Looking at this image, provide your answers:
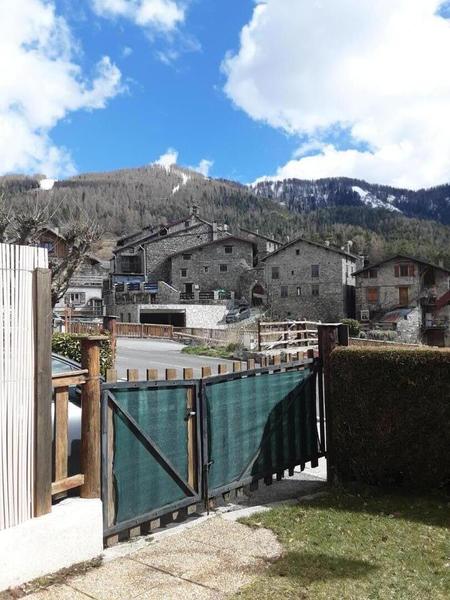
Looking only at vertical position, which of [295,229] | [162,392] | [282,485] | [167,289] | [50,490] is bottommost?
[282,485]

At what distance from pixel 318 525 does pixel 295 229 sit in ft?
394

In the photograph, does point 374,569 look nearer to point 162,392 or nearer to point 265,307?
point 162,392

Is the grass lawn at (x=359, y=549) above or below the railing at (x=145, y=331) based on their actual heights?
below

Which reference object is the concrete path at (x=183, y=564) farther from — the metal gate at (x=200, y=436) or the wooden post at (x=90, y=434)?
the wooden post at (x=90, y=434)

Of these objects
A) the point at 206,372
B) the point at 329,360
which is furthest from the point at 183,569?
the point at 329,360

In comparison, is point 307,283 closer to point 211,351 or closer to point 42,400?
point 211,351

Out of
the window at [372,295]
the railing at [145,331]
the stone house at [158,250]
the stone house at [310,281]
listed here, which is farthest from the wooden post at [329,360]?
the stone house at [158,250]

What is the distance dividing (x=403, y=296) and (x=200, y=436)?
47.2 metres

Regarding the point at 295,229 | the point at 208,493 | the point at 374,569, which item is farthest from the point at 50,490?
the point at 295,229

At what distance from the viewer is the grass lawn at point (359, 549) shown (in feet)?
12.7

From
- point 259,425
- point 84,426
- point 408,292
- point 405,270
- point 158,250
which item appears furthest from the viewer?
point 158,250

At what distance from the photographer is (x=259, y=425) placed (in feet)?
20.6

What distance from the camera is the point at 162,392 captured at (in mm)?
5086

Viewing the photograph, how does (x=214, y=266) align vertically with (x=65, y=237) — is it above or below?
above
